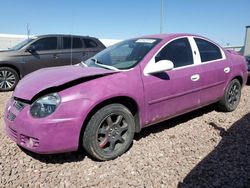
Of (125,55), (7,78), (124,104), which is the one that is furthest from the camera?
(7,78)

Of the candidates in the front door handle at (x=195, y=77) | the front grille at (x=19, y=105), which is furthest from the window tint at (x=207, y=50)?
the front grille at (x=19, y=105)

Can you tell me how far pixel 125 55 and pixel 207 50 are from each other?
Result: 160 cm

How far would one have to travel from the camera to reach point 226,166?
3.31 meters

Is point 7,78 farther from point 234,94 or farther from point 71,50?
point 234,94

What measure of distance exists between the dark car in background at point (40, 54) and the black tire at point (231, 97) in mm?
5015

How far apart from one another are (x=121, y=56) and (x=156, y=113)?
1.04 meters

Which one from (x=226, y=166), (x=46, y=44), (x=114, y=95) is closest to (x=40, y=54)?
(x=46, y=44)

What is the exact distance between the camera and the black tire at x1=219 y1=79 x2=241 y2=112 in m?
5.18

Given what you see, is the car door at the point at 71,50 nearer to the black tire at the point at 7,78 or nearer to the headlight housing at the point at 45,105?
the black tire at the point at 7,78

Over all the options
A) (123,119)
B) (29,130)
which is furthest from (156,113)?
(29,130)

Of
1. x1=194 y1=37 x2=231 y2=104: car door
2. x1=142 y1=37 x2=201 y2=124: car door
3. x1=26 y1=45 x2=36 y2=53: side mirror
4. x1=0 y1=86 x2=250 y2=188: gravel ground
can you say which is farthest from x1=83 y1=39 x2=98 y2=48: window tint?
x1=0 y1=86 x2=250 y2=188: gravel ground

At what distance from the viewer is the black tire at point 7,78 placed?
7594 millimetres

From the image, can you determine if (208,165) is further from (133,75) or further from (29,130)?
(29,130)

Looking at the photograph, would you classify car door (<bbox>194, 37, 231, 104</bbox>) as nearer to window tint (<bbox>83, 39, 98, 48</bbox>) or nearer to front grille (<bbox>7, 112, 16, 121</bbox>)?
front grille (<bbox>7, 112, 16, 121</bbox>)
